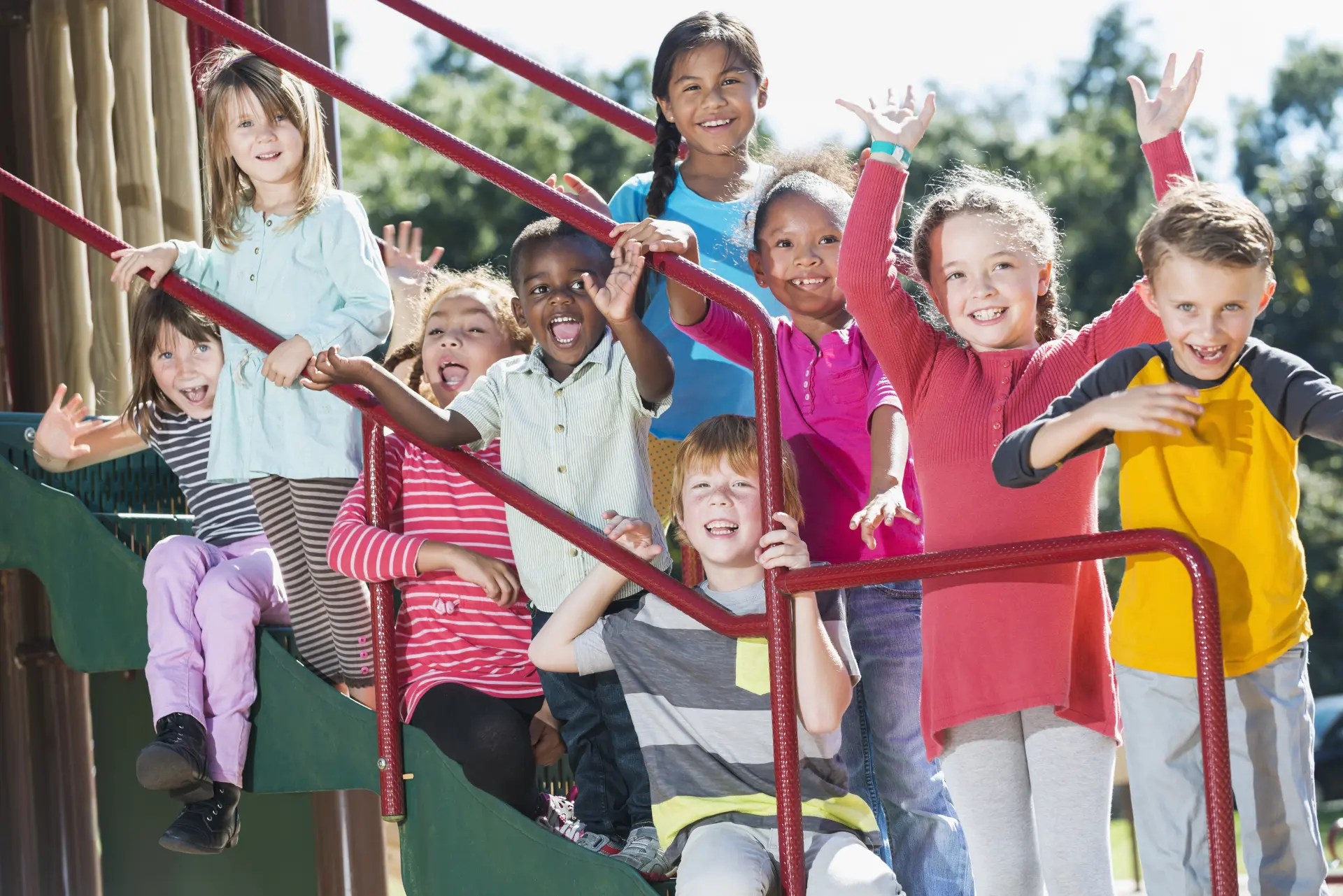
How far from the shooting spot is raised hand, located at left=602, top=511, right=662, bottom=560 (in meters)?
3.33

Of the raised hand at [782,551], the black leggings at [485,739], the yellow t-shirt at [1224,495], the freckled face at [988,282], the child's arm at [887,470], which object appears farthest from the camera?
the black leggings at [485,739]

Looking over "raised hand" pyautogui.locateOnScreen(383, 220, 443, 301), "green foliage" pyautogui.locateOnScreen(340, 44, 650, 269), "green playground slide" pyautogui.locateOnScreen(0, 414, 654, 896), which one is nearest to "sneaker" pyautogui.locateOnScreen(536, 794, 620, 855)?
"green playground slide" pyautogui.locateOnScreen(0, 414, 654, 896)

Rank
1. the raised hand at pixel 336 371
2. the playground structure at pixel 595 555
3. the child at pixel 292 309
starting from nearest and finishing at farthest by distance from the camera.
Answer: the playground structure at pixel 595 555 < the raised hand at pixel 336 371 < the child at pixel 292 309

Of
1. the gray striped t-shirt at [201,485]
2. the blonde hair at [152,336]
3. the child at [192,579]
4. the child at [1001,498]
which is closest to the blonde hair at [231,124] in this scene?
the blonde hair at [152,336]

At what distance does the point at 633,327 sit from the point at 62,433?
1918mm

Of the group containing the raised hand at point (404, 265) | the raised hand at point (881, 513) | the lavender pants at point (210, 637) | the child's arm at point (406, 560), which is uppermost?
the raised hand at point (404, 265)

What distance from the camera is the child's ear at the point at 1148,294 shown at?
108 inches

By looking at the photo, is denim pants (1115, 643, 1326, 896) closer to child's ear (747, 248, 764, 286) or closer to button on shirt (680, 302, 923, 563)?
button on shirt (680, 302, 923, 563)

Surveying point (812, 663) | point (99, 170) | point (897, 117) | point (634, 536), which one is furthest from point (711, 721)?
point (99, 170)

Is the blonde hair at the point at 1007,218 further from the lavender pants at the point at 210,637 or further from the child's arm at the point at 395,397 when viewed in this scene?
the lavender pants at the point at 210,637

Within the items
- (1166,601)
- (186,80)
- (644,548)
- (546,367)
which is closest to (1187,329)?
(1166,601)

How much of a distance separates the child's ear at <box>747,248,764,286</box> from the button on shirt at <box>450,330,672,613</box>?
14.5 inches

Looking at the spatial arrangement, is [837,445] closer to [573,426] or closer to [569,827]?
[573,426]

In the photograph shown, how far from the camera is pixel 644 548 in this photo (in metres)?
3.33
